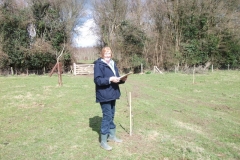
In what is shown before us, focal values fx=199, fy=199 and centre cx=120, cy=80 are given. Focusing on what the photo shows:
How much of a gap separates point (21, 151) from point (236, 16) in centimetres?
3025

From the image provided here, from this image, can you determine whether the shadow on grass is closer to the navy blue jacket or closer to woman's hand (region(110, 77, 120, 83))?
the navy blue jacket

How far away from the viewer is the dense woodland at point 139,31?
26398 millimetres

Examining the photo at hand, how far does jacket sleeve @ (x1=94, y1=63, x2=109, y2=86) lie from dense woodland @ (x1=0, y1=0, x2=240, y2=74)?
950 inches

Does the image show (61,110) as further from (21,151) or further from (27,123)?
(21,151)

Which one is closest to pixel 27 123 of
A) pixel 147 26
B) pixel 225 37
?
pixel 147 26

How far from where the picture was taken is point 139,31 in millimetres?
27984

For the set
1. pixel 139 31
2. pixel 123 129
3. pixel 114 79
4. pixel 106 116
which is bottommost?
pixel 123 129

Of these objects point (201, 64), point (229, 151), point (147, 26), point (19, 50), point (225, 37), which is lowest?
point (229, 151)

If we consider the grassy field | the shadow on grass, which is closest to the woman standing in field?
the grassy field

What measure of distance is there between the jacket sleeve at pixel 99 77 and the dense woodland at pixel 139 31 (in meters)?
24.1

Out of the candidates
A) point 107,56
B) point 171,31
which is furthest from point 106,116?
point 171,31

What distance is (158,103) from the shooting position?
29.2 feet

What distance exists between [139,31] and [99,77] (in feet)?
82.2

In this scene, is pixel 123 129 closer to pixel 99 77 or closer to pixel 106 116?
pixel 106 116
